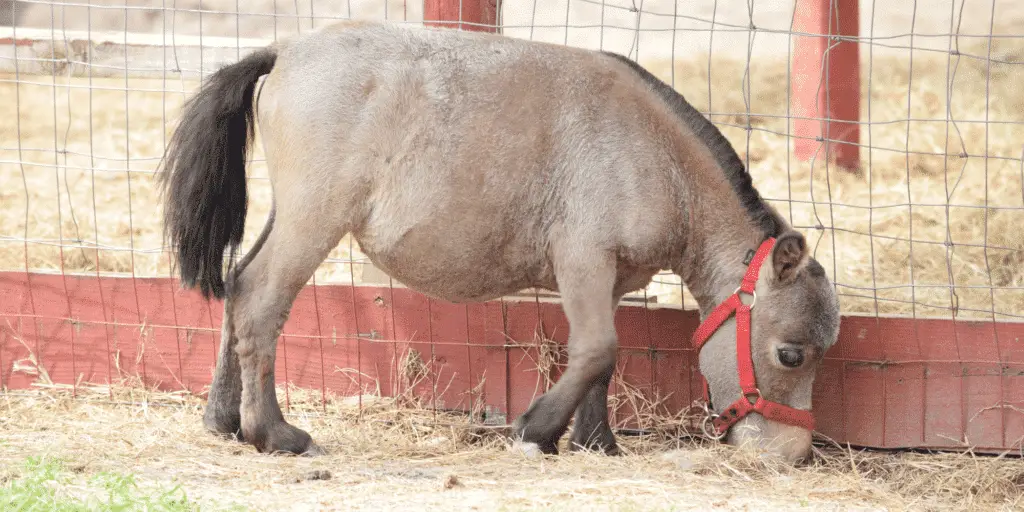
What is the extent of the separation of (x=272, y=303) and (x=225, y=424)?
2.22 ft

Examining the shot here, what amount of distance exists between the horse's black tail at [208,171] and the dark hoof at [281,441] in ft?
1.97

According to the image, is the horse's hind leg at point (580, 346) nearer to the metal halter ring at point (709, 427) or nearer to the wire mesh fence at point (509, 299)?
the metal halter ring at point (709, 427)


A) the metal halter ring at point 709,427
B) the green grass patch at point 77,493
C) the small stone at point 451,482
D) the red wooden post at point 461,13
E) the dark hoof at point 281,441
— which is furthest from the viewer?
the red wooden post at point 461,13

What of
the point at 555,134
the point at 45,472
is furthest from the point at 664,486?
the point at 45,472

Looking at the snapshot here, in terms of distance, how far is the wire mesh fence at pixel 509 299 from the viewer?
509 cm

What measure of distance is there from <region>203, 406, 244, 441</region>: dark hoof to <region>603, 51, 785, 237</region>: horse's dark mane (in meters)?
2.28

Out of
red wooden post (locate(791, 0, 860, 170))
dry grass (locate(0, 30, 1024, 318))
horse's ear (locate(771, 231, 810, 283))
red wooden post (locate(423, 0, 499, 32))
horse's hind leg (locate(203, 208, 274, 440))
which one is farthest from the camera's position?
red wooden post (locate(791, 0, 860, 170))

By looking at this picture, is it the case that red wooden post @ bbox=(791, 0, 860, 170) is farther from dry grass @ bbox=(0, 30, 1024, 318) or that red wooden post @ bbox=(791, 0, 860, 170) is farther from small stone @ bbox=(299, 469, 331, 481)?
small stone @ bbox=(299, 469, 331, 481)

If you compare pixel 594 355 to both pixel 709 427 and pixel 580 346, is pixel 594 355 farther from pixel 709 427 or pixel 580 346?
pixel 709 427

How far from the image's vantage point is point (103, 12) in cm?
1341

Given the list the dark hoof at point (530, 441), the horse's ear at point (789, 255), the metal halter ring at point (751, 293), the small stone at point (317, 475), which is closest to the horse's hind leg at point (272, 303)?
the small stone at point (317, 475)

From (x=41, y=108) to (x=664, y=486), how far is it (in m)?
7.94

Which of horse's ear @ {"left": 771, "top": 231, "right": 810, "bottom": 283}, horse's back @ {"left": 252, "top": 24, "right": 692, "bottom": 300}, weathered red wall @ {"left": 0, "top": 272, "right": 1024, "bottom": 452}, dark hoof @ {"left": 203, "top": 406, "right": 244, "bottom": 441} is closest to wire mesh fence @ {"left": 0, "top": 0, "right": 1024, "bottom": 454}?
weathered red wall @ {"left": 0, "top": 272, "right": 1024, "bottom": 452}

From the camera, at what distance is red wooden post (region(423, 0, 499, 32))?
17.9ft
